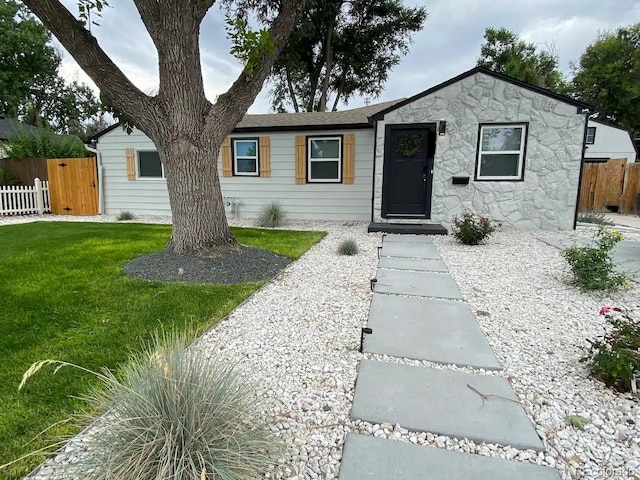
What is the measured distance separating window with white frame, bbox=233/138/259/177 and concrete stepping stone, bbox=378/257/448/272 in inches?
228

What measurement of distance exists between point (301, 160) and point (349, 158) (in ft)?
4.25

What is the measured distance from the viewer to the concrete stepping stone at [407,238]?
6.69 meters

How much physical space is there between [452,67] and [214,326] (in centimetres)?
1720

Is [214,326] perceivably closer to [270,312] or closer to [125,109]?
[270,312]

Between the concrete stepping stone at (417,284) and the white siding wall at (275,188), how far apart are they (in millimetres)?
4921

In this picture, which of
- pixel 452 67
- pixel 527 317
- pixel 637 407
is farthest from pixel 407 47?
pixel 637 407

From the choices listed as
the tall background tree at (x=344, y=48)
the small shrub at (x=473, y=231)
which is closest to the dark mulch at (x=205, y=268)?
the small shrub at (x=473, y=231)

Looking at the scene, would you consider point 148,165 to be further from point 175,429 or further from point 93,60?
point 175,429

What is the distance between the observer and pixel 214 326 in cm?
294

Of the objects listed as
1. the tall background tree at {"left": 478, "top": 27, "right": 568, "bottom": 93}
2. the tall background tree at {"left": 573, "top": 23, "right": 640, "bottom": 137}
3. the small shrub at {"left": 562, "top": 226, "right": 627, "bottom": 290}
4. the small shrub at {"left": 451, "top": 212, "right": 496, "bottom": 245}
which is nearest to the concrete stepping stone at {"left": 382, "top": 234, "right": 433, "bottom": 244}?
A: the small shrub at {"left": 451, "top": 212, "right": 496, "bottom": 245}

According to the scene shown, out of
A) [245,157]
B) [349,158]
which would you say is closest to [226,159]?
[245,157]

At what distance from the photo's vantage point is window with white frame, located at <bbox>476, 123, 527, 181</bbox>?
7.61 m

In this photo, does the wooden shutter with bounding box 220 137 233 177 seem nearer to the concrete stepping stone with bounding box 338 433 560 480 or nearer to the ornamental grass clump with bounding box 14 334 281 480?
the ornamental grass clump with bounding box 14 334 281 480

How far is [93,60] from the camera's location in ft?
13.2
